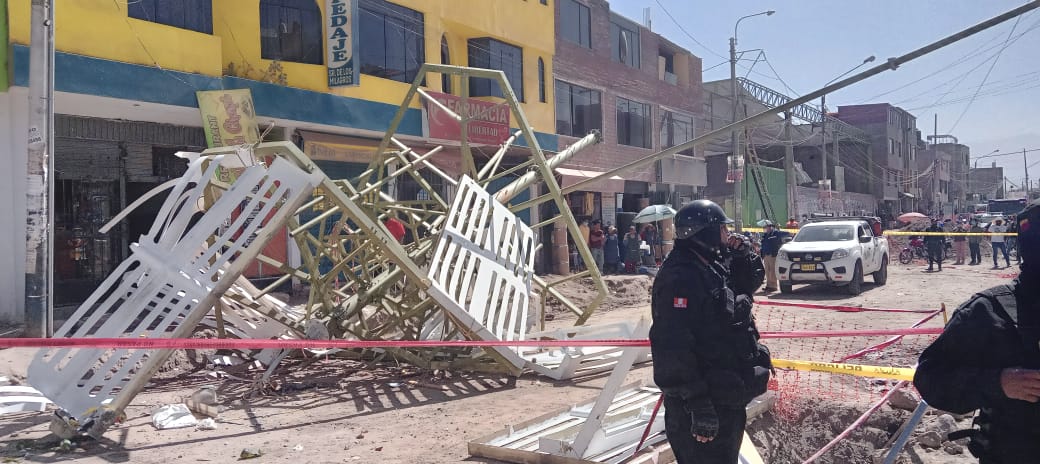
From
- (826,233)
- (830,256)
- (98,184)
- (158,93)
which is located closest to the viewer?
(158,93)

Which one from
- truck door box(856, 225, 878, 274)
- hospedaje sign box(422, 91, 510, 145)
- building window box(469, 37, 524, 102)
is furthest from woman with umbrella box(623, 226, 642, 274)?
truck door box(856, 225, 878, 274)

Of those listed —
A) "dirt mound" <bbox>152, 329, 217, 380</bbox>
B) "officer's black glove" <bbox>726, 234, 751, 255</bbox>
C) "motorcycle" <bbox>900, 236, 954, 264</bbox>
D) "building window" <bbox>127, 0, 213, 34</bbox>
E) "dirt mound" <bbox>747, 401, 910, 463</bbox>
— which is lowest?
"dirt mound" <bbox>747, 401, 910, 463</bbox>

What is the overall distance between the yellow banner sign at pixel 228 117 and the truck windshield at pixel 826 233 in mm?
12010

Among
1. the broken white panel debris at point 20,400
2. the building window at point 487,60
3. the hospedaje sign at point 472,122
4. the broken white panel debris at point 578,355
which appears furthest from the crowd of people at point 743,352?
the building window at point 487,60

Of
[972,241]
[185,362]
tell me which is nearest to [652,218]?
[972,241]

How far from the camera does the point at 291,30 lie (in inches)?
548

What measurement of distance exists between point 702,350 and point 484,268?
4488 millimetres

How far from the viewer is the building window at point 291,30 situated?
1359 cm

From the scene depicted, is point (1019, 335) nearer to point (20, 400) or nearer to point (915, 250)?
point (20, 400)

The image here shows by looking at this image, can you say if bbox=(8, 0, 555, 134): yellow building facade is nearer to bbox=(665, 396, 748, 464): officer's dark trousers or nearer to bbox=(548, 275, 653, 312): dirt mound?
bbox=(548, 275, 653, 312): dirt mound

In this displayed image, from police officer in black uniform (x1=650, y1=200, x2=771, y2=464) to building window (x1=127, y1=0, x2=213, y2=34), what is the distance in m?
11.0

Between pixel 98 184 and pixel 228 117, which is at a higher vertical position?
pixel 228 117

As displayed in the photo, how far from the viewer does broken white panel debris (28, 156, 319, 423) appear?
5.27 meters

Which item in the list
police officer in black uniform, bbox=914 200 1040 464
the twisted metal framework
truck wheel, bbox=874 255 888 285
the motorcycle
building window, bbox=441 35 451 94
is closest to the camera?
police officer in black uniform, bbox=914 200 1040 464
